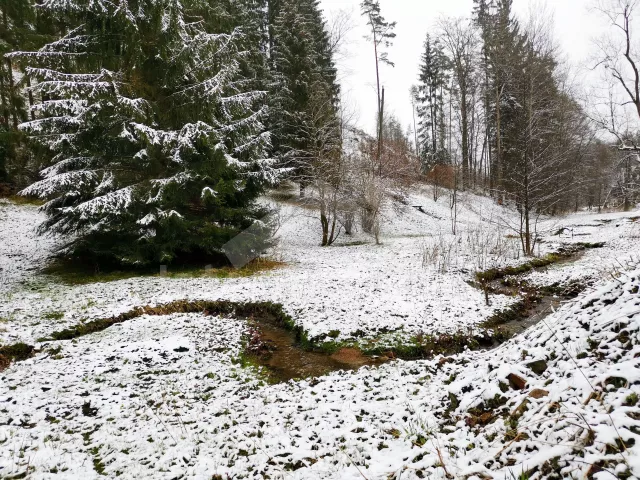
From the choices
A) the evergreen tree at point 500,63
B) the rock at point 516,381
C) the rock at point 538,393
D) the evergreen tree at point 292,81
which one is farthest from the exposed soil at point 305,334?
the evergreen tree at point 500,63

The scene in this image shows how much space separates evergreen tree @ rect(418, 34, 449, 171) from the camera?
33.7 m

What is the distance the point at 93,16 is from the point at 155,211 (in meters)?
5.75

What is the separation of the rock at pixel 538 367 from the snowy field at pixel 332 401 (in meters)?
0.01

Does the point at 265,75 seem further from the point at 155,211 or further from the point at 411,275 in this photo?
the point at 411,275

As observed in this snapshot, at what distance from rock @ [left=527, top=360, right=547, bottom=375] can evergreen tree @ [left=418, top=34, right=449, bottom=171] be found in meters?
32.4

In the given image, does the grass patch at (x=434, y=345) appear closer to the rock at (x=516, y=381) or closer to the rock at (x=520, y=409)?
the rock at (x=516, y=381)

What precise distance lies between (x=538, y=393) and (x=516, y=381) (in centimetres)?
37

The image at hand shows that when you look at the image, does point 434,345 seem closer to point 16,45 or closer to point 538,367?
point 538,367

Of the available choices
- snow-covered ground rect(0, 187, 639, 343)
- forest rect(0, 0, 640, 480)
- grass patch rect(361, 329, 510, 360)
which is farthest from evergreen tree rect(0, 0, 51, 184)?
grass patch rect(361, 329, 510, 360)

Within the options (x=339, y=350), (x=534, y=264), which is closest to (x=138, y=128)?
(x=339, y=350)

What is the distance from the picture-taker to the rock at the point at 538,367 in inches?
121

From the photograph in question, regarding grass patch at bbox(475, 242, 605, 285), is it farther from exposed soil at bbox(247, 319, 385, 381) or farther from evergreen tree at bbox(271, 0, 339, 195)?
evergreen tree at bbox(271, 0, 339, 195)

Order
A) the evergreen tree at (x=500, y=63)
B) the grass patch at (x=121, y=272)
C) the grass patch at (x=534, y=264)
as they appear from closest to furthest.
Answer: the grass patch at (x=534, y=264), the grass patch at (x=121, y=272), the evergreen tree at (x=500, y=63)

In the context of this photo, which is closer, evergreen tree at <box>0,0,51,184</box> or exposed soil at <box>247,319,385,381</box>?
exposed soil at <box>247,319,385,381</box>
